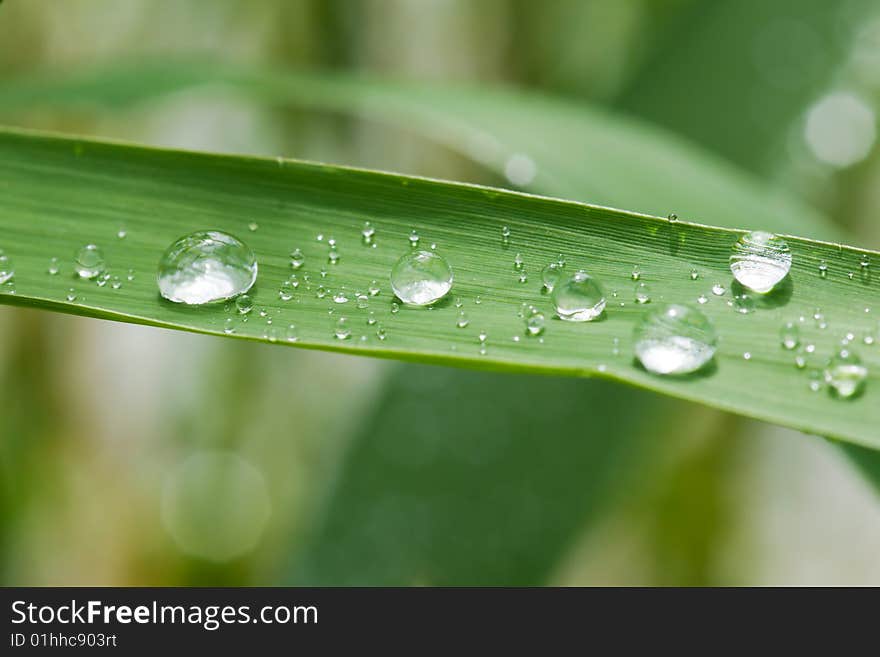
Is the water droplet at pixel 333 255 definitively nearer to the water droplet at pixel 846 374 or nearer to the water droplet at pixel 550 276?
the water droplet at pixel 550 276

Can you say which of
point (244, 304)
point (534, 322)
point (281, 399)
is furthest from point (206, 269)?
point (281, 399)

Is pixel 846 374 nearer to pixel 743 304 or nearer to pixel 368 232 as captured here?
pixel 743 304

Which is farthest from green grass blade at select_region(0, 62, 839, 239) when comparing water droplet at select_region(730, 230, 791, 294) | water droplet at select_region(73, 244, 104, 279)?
water droplet at select_region(73, 244, 104, 279)

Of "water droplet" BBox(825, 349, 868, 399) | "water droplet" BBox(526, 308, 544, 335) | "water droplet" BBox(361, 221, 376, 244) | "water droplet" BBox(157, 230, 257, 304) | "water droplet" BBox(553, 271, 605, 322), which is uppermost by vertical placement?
"water droplet" BBox(361, 221, 376, 244)

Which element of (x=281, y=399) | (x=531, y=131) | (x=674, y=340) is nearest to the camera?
(x=674, y=340)

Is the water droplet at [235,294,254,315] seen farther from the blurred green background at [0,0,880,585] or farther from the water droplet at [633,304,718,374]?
the blurred green background at [0,0,880,585]

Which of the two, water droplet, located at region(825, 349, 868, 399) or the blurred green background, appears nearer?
water droplet, located at region(825, 349, 868, 399)

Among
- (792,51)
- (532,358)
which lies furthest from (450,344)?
(792,51)

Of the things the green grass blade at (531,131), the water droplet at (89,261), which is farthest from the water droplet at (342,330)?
the green grass blade at (531,131)
